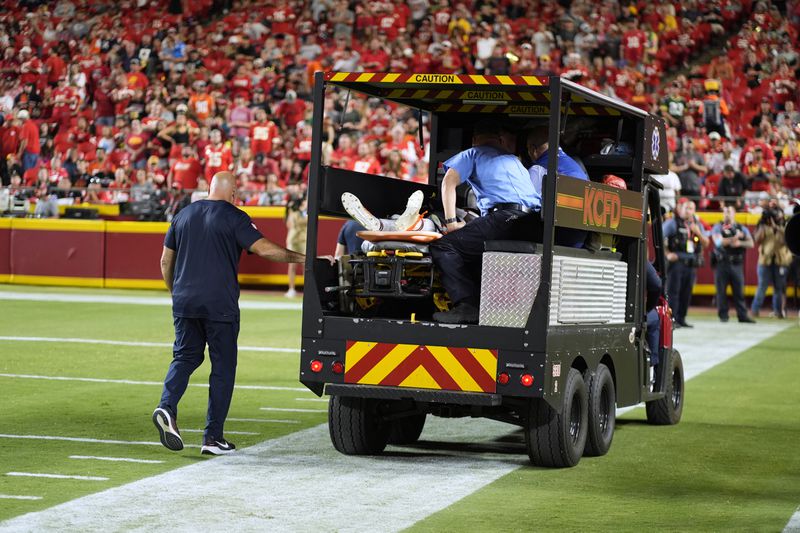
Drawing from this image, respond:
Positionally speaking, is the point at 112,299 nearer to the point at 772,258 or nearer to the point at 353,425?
the point at 772,258

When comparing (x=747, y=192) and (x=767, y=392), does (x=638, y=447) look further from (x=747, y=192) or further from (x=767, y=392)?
(x=747, y=192)

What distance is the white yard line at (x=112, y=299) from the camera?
24167 millimetres

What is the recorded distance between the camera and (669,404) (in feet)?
38.3

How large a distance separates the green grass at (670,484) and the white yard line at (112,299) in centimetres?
1214

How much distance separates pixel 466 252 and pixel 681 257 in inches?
517

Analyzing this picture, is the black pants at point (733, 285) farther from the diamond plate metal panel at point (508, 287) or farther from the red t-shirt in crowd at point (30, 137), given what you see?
the diamond plate metal panel at point (508, 287)

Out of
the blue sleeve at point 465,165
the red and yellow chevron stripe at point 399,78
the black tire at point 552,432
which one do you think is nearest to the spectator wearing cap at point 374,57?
the blue sleeve at point 465,165

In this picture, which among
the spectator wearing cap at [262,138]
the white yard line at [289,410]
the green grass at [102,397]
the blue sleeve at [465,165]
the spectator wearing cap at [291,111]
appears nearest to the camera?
the green grass at [102,397]

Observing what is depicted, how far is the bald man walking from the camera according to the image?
930 cm

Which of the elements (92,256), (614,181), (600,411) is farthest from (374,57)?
(600,411)

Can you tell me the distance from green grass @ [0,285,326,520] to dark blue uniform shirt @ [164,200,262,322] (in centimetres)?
97

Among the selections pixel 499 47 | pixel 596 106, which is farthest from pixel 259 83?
pixel 596 106

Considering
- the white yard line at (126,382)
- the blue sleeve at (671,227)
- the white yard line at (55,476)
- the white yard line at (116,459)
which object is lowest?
the white yard line at (126,382)

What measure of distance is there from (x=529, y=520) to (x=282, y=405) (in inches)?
208
